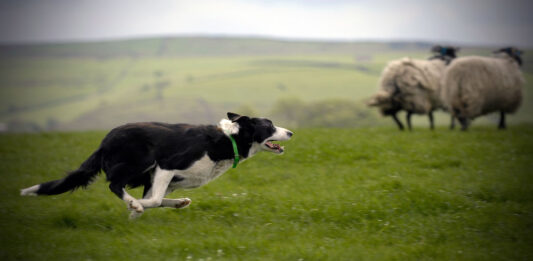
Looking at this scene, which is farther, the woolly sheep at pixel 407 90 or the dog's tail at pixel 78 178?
the woolly sheep at pixel 407 90

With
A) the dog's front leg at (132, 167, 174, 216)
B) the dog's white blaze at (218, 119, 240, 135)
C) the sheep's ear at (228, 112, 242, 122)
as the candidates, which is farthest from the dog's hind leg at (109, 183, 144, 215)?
the sheep's ear at (228, 112, 242, 122)

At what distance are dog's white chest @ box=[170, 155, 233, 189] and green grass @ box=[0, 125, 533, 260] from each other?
801 millimetres

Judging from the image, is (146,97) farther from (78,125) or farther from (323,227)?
(323,227)

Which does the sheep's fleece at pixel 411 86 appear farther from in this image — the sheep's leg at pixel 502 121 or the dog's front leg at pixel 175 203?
the dog's front leg at pixel 175 203

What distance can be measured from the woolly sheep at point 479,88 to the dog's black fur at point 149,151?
13307 millimetres

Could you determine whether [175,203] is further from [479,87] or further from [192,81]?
[192,81]

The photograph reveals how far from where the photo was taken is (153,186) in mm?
8508

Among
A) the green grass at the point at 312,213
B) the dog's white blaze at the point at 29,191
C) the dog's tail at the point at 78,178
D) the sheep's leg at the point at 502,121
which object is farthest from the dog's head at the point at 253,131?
the sheep's leg at the point at 502,121

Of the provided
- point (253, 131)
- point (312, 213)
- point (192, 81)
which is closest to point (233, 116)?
point (253, 131)

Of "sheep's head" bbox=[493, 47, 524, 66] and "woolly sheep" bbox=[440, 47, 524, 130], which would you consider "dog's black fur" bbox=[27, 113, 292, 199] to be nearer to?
"woolly sheep" bbox=[440, 47, 524, 130]

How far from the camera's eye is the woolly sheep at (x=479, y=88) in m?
19.5

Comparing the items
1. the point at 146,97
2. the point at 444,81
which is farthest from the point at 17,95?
the point at 444,81

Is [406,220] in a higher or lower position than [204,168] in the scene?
lower

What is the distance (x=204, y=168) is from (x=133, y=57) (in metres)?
135
